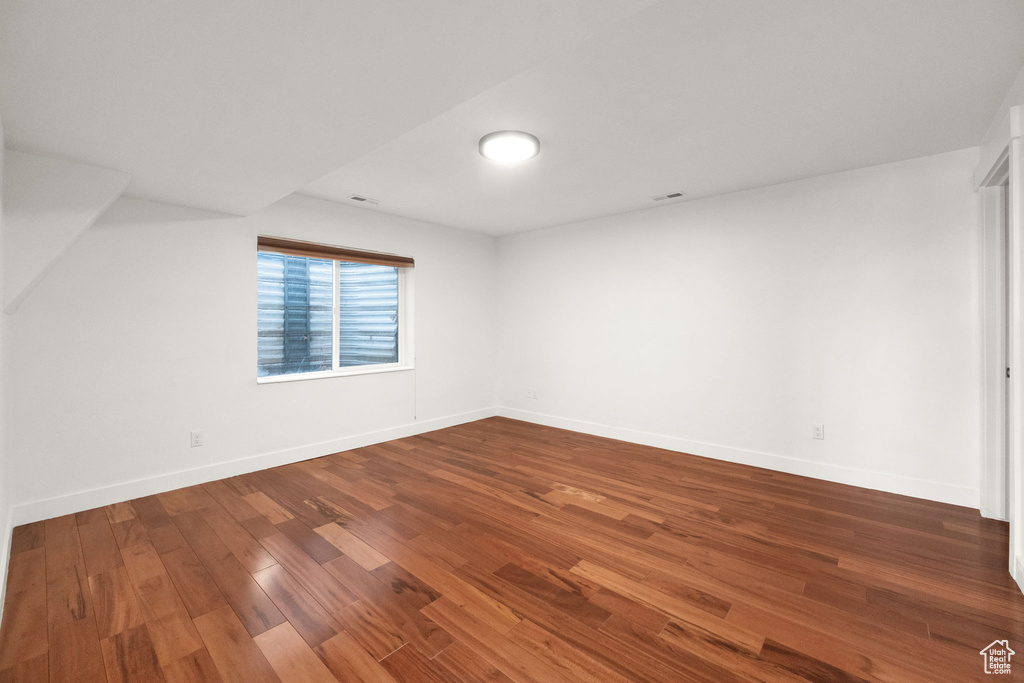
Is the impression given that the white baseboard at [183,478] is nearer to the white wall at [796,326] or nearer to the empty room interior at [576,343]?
the empty room interior at [576,343]

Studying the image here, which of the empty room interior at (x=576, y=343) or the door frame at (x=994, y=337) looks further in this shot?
the door frame at (x=994, y=337)

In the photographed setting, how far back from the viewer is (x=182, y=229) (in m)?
3.39

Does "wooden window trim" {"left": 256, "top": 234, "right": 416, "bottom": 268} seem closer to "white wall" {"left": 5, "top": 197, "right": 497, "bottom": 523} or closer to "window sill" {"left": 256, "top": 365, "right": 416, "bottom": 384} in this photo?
"white wall" {"left": 5, "top": 197, "right": 497, "bottom": 523}

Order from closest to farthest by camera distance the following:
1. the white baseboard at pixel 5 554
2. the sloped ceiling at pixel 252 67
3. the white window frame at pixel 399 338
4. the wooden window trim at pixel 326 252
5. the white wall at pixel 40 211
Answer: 1. the sloped ceiling at pixel 252 67
2. the white baseboard at pixel 5 554
3. the white wall at pixel 40 211
4. the wooden window trim at pixel 326 252
5. the white window frame at pixel 399 338

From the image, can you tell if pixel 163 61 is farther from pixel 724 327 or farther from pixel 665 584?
pixel 724 327

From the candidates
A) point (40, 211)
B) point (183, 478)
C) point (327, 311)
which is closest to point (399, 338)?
point (327, 311)

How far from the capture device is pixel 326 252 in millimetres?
4211

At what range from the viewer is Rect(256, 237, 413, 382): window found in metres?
4.07

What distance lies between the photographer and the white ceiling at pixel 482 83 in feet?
4.54

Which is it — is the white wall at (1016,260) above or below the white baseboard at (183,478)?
above

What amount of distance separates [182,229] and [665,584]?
412 cm

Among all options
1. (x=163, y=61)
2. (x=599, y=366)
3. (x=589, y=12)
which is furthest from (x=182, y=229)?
(x=599, y=366)

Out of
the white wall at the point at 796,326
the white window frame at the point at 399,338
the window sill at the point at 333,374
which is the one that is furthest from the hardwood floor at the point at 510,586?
the white window frame at the point at 399,338

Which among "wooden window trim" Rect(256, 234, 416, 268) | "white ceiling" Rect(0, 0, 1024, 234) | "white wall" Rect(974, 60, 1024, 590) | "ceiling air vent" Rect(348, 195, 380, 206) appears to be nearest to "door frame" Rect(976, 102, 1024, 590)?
"white ceiling" Rect(0, 0, 1024, 234)
